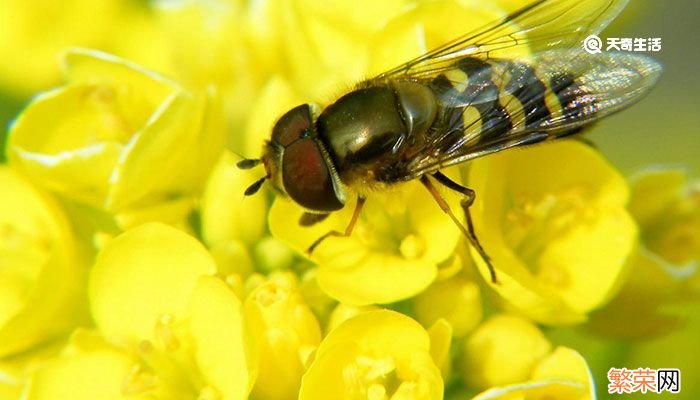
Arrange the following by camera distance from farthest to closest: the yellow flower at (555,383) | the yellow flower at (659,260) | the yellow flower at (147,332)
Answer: the yellow flower at (659,260) → the yellow flower at (147,332) → the yellow flower at (555,383)

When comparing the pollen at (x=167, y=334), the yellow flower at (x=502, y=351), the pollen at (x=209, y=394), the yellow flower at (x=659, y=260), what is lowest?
the yellow flower at (x=659, y=260)

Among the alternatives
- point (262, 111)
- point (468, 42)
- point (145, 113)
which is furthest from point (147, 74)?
point (468, 42)

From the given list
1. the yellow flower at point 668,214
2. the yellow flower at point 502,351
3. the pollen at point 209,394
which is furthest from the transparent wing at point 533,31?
the pollen at point 209,394

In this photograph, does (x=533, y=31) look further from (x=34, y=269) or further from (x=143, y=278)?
(x=34, y=269)

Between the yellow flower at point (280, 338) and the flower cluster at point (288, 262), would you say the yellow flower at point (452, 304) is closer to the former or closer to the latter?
the flower cluster at point (288, 262)

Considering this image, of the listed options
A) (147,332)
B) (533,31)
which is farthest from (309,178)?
(533,31)

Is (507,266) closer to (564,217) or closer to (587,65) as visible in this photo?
(564,217)
